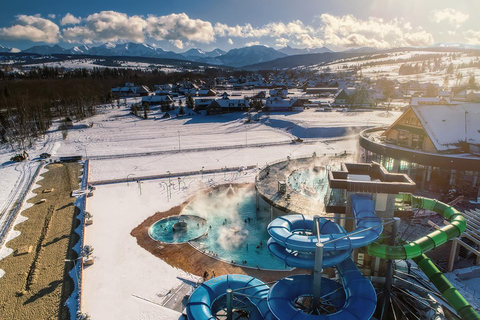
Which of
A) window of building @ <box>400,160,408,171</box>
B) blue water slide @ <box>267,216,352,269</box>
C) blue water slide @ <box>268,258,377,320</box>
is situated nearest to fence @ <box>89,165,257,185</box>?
window of building @ <box>400,160,408,171</box>

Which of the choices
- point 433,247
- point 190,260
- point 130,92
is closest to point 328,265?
point 433,247

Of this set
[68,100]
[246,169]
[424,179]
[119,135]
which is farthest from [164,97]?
[424,179]

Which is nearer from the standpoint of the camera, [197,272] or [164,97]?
→ [197,272]

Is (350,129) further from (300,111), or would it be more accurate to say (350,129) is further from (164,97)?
(164,97)

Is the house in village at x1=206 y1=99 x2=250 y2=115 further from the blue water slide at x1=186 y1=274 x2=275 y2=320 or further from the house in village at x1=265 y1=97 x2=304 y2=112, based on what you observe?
the blue water slide at x1=186 y1=274 x2=275 y2=320

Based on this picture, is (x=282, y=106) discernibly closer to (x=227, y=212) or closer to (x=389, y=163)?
(x=389, y=163)

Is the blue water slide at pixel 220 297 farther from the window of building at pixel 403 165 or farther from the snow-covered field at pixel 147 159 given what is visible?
the window of building at pixel 403 165
